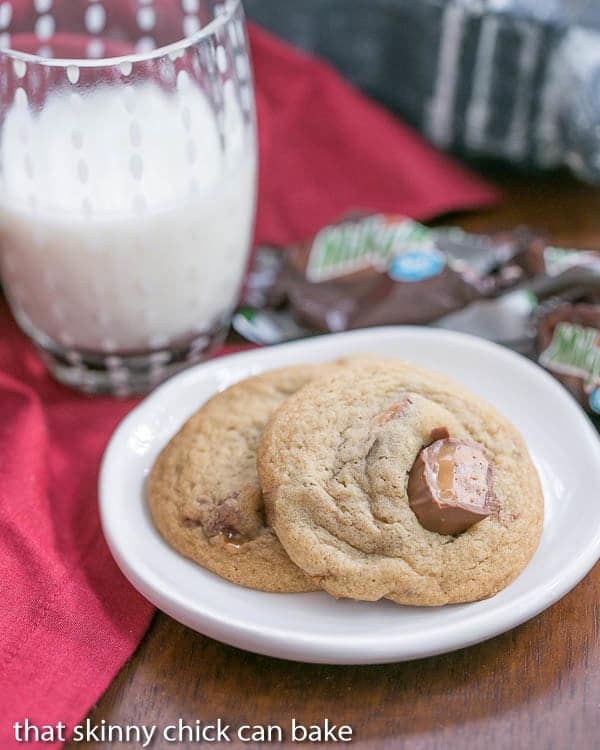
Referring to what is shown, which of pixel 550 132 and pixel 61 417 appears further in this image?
pixel 550 132

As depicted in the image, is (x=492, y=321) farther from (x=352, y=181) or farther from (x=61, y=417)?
(x=61, y=417)

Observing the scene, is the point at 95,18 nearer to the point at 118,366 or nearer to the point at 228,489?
the point at 118,366

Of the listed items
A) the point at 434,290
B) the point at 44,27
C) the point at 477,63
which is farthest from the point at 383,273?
the point at 44,27

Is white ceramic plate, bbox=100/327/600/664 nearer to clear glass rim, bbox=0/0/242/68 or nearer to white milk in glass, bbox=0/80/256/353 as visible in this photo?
white milk in glass, bbox=0/80/256/353

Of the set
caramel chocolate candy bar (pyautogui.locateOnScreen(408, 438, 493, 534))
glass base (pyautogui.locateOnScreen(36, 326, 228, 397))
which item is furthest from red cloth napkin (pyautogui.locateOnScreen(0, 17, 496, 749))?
caramel chocolate candy bar (pyautogui.locateOnScreen(408, 438, 493, 534))

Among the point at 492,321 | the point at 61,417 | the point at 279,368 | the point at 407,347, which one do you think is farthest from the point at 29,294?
the point at 492,321

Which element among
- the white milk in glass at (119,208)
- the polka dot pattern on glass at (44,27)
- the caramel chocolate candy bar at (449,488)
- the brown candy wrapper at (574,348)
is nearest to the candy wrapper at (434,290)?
the brown candy wrapper at (574,348)

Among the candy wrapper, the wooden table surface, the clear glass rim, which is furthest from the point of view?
the candy wrapper
